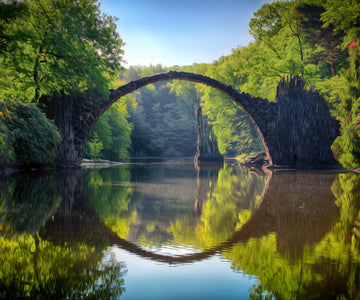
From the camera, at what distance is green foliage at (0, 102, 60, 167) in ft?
38.2

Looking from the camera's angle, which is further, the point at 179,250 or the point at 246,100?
the point at 246,100

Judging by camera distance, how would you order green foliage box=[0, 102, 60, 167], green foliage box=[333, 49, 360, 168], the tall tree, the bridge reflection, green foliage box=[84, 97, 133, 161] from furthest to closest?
green foliage box=[84, 97, 133, 161], the tall tree, green foliage box=[0, 102, 60, 167], green foliage box=[333, 49, 360, 168], the bridge reflection

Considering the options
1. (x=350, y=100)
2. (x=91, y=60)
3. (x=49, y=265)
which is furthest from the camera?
(x=91, y=60)

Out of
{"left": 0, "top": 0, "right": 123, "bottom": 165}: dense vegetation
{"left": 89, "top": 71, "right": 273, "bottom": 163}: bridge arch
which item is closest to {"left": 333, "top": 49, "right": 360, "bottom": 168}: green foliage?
{"left": 89, "top": 71, "right": 273, "bottom": 163}: bridge arch

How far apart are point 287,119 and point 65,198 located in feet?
42.9

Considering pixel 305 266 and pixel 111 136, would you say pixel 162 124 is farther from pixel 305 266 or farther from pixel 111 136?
pixel 305 266

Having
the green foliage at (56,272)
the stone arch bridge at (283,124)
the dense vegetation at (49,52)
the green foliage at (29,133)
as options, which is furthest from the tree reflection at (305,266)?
the stone arch bridge at (283,124)

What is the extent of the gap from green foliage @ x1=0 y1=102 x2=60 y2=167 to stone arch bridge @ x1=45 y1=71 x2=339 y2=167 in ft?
7.86

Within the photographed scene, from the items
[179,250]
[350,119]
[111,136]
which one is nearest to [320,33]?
[350,119]

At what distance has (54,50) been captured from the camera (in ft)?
43.3

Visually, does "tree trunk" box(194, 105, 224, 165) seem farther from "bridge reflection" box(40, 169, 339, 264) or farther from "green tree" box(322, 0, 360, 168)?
"bridge reflection" box(40, 169, 339, 264)

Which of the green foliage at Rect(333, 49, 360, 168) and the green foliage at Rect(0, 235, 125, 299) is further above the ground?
the green foliage at Rect(333, 49, 360, 168)

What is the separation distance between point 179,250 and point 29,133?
10.5 m

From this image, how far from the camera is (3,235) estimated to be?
342 centimetres
